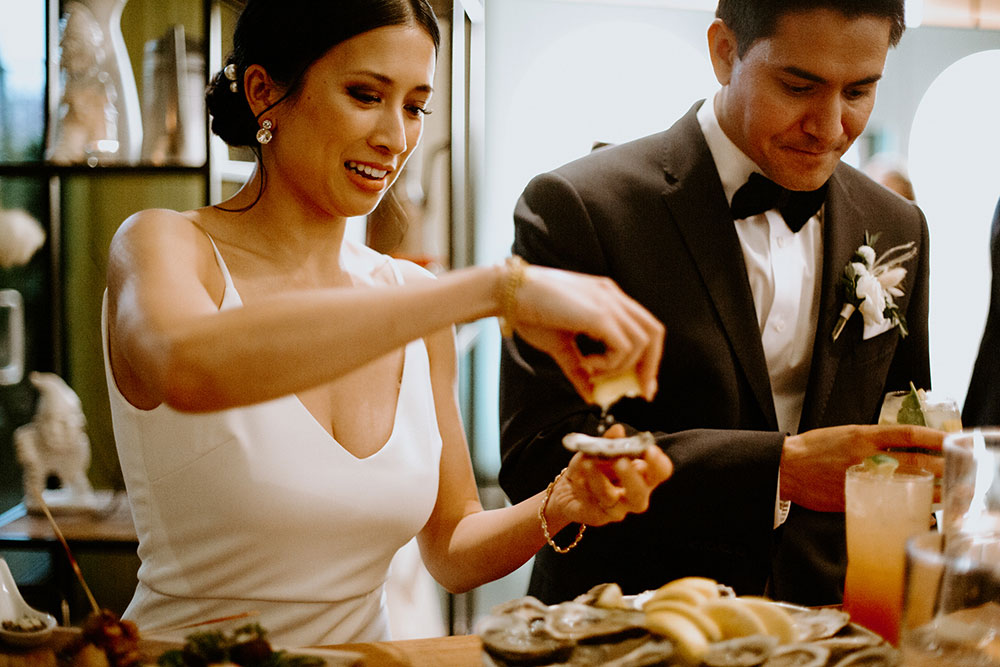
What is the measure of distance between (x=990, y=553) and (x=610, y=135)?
218 inches

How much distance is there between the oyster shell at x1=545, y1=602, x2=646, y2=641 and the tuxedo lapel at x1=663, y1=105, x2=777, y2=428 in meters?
0.86

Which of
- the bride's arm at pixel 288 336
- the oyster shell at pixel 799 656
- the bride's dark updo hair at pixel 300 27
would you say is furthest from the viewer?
the bride's dark updo hair at pixel 300 27

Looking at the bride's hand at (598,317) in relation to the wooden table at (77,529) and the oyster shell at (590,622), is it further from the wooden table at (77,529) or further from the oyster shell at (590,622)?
the wooden table at (77,529)

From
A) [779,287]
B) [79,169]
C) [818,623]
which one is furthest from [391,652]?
[79,169]

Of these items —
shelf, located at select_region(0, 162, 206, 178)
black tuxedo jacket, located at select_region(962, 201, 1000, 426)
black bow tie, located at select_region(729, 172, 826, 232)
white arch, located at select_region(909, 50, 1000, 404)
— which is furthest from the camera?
white arch, located at select_region(909, 50, 1000, 404)

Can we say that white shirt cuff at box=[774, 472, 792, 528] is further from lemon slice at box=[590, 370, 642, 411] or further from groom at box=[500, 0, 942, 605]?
lemon slice at box=[590, 370, 642, 411]

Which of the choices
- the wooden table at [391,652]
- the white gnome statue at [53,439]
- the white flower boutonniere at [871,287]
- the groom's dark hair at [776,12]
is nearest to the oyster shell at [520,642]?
the wooden table at [391,652]

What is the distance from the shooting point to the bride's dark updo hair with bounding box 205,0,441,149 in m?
1.59

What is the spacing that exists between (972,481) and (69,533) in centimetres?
240

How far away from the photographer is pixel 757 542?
1774 millimetres

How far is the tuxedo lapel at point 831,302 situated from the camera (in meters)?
1.92

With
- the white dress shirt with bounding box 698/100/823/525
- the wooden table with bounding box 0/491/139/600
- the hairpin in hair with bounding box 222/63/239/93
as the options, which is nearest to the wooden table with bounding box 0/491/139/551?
the wooden table with bounding box 0/491/139/600

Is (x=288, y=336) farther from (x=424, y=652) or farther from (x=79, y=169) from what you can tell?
(x=79, y=169)

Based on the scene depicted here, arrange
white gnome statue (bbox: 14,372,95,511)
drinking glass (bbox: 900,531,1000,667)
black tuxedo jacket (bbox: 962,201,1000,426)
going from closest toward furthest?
drinking glass (bbox: 900,531,1000,667)
black tuxedo jacket (bbox: 962,201,1000,426)
white gnome statue (bbox: 14,372,95,511)
